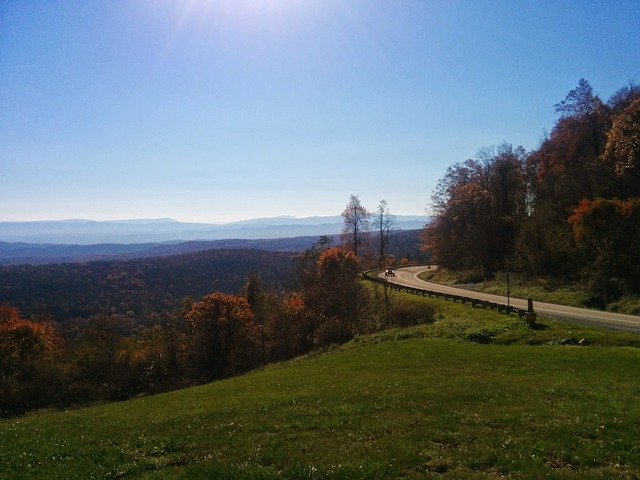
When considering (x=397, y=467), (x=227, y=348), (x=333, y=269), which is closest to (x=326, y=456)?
(x=397, y=467)

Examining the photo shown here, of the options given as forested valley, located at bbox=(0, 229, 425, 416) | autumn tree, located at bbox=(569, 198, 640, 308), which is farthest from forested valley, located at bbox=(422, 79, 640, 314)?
forested valley, located at bbox=(0, 229, 425, 416)

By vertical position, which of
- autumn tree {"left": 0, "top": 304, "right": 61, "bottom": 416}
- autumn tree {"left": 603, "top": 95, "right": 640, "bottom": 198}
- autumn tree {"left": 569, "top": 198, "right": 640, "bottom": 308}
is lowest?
autumn tree {"left": 0, "top": 304, "right": 61, "bottom": 416}

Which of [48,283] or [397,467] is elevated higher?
[397,467]

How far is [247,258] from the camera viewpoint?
121250 millimetres

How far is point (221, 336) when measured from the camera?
49031 mm

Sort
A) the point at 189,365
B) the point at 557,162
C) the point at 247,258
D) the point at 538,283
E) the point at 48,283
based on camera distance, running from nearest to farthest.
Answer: the point at 538,283 < the point at 189,365 < the point at 557,162 < the point at 48,283 < the point at 247,258

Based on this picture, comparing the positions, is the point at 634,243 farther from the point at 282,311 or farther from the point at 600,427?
the point at 282,311

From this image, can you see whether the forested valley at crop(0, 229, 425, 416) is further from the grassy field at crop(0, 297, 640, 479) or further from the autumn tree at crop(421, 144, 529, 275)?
the grassy field at crop(0, 297, 640, 479)

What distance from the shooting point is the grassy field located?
8047 mm

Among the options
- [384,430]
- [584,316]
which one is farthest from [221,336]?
[384,430]

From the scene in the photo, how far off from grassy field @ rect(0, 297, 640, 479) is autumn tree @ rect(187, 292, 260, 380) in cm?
3019

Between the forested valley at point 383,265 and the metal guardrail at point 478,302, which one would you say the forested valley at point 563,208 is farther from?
the metal guardrail at point 478,302

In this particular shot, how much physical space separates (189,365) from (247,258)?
243 feet

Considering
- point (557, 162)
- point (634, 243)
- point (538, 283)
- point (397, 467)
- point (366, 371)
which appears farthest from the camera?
point (557, 162)
